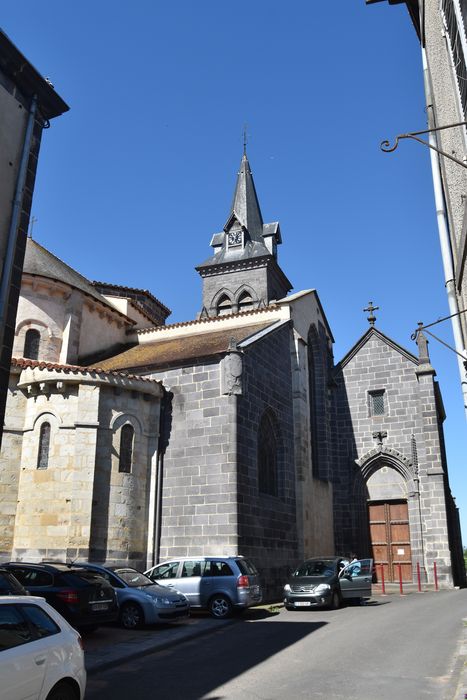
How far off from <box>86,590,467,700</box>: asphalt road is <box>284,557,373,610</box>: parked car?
81.5 inches

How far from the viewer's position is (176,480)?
58.2 feet

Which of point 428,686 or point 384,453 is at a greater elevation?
point 384,453

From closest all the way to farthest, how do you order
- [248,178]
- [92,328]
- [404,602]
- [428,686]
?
1. [428,686]
2. [404,602]
3. [92,328]
4. [248,178]

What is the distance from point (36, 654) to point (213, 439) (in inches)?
499

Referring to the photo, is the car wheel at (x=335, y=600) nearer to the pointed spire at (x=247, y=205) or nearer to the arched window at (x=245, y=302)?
the arched window at (x=245, y=302)

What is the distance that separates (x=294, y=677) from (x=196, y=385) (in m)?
11.4

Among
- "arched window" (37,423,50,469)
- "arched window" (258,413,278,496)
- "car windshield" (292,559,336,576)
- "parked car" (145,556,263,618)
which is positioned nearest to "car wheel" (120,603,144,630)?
"parked car" (145,556,263,618)

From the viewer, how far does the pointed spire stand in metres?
35.3

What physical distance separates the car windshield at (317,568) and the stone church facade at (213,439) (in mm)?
1498

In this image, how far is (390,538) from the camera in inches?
969

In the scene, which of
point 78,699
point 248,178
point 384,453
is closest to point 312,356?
point 384,453

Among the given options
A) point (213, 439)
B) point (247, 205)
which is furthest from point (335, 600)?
point (247, 205)

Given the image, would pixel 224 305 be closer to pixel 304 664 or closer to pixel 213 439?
pixel 213 439

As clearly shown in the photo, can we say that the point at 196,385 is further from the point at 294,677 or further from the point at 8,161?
the point at 294,677
